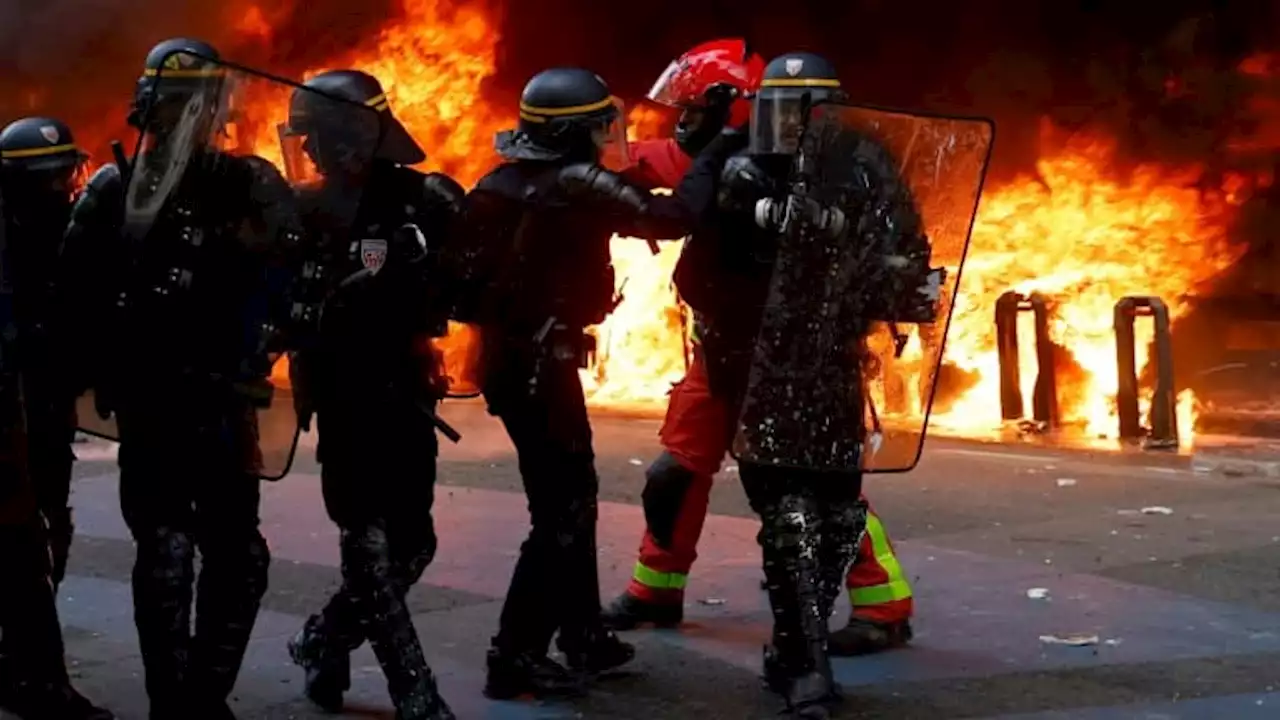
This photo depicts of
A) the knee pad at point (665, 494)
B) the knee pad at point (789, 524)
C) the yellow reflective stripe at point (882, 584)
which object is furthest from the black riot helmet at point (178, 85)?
the yellow reflective stripe at point (882, 584)

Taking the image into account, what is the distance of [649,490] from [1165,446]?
17.7 feet

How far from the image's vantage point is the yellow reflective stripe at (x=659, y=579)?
5449 millimetres

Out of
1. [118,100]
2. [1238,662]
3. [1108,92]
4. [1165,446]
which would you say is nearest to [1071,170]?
[1108,92]

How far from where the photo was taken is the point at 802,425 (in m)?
4.43

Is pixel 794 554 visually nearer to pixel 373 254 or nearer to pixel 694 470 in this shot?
pixel 694 470

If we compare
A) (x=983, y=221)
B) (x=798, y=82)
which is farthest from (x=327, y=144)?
(x=983, y=221)

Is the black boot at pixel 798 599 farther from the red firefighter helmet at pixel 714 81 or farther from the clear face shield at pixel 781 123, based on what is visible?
the red firefighter helmet at pixel 714 81

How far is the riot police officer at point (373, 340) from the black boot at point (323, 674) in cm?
24

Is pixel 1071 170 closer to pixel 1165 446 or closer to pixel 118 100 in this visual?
pixel 1165 446

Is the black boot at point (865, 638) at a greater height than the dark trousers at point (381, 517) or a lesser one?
lesser

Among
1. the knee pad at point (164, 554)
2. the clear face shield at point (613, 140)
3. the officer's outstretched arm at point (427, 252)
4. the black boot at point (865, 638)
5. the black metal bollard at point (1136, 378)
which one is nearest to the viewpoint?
the knee pad at point (164, 554)

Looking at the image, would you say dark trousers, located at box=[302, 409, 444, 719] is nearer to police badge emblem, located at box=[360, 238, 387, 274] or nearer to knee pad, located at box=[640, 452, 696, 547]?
police badge emblem, located at box=[360, 238, 387, 274]

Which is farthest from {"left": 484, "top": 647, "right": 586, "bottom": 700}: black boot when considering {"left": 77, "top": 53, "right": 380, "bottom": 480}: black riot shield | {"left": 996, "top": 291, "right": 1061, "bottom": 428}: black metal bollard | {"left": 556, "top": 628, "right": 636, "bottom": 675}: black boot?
{"left": 996, "top": 291, "right": 1061, "bottom": 428}: black metal bollard

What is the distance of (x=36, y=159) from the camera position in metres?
4.55
